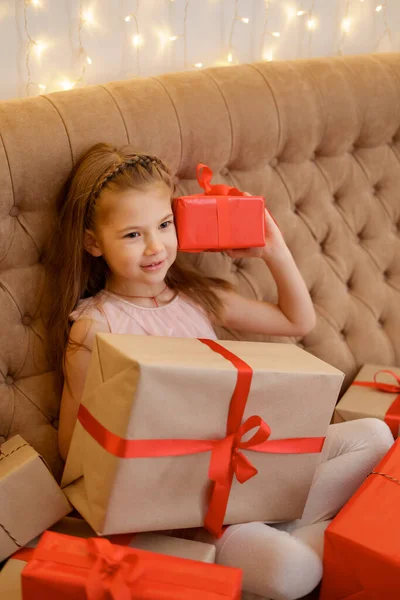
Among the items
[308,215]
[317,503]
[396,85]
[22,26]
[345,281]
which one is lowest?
[317,503]

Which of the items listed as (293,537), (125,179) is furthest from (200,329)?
(293,537)

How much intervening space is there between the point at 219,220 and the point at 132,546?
70cm

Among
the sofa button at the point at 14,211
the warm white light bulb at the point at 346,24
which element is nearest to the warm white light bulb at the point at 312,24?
the warm white light bulb at the point at 346,24

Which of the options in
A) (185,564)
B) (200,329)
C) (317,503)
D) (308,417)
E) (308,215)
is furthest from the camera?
(308,215)

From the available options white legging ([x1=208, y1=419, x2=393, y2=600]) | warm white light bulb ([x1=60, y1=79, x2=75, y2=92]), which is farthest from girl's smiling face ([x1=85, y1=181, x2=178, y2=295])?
white legging ([x1=208, y1=419, x2=393, y2=600])

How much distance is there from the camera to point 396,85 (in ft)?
6.75

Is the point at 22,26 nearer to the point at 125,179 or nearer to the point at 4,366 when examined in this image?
the point at 125,179

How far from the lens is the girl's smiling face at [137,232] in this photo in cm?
150

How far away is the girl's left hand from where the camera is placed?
1711 millimetres

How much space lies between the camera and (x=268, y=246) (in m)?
1.72

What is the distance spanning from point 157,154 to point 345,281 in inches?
27.7

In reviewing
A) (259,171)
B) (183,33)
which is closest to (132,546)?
(259,171)

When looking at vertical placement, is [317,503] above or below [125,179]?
below

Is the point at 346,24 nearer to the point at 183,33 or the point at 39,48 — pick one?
the point at 183,33
